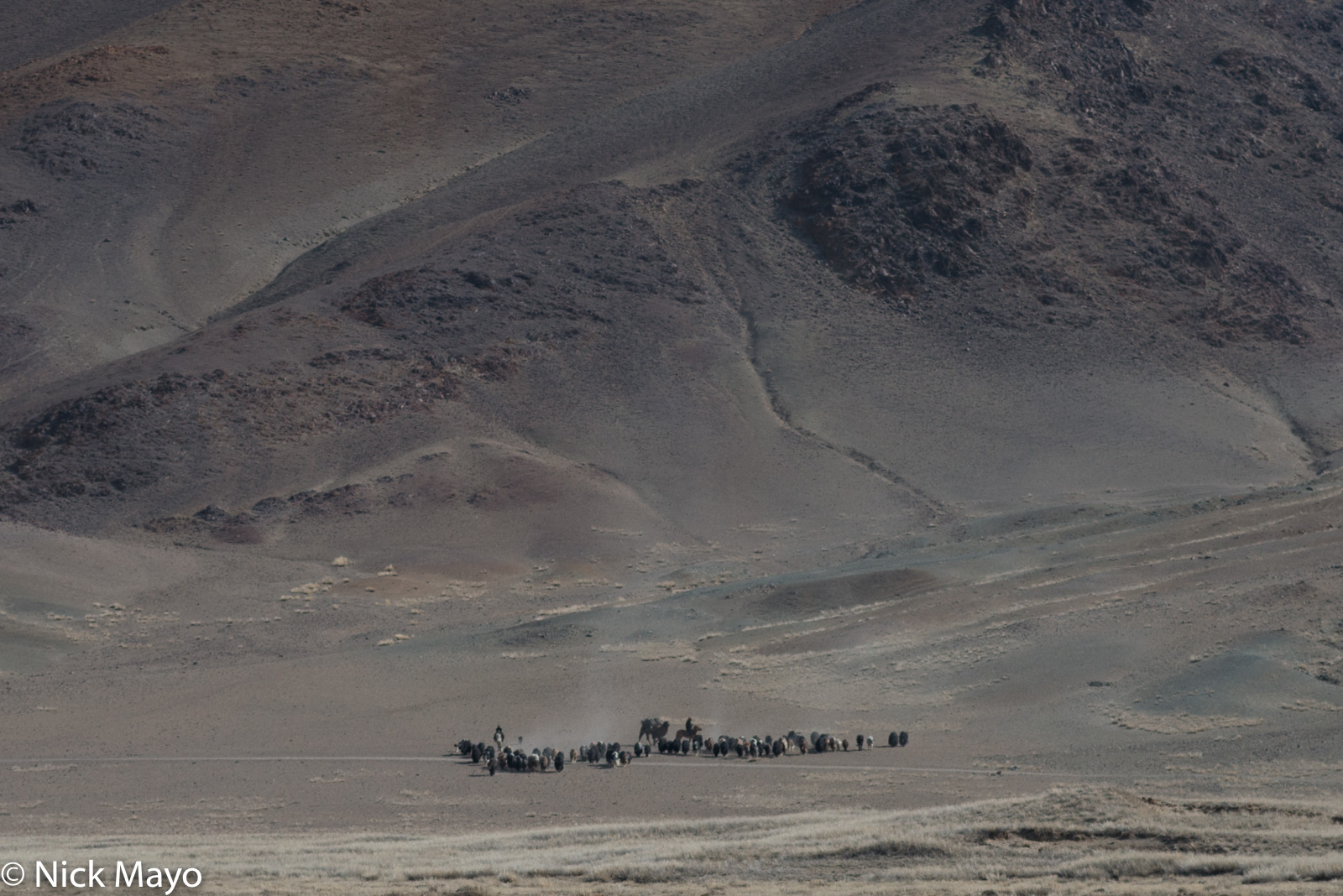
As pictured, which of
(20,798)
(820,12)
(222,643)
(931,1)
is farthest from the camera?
(820,12)

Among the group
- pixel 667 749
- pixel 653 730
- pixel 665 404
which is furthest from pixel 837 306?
pixel 667 749

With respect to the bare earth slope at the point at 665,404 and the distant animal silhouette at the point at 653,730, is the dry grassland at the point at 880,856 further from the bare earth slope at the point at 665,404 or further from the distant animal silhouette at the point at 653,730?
the distant animal silhouette at the point at 653,730

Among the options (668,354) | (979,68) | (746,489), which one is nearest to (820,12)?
(979,68)

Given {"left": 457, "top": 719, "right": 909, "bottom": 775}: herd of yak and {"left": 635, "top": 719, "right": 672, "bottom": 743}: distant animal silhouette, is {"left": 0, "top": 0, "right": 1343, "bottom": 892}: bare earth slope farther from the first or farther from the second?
{"left": 635, "top": 719, "right": 672, "bottom": 743}: distant animal silhouette

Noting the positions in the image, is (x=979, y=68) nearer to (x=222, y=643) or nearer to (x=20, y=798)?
(x=222, y=643)

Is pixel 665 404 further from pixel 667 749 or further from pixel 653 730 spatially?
pixel 667 749

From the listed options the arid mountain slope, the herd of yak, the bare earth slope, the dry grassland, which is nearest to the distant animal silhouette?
the herd of yak
